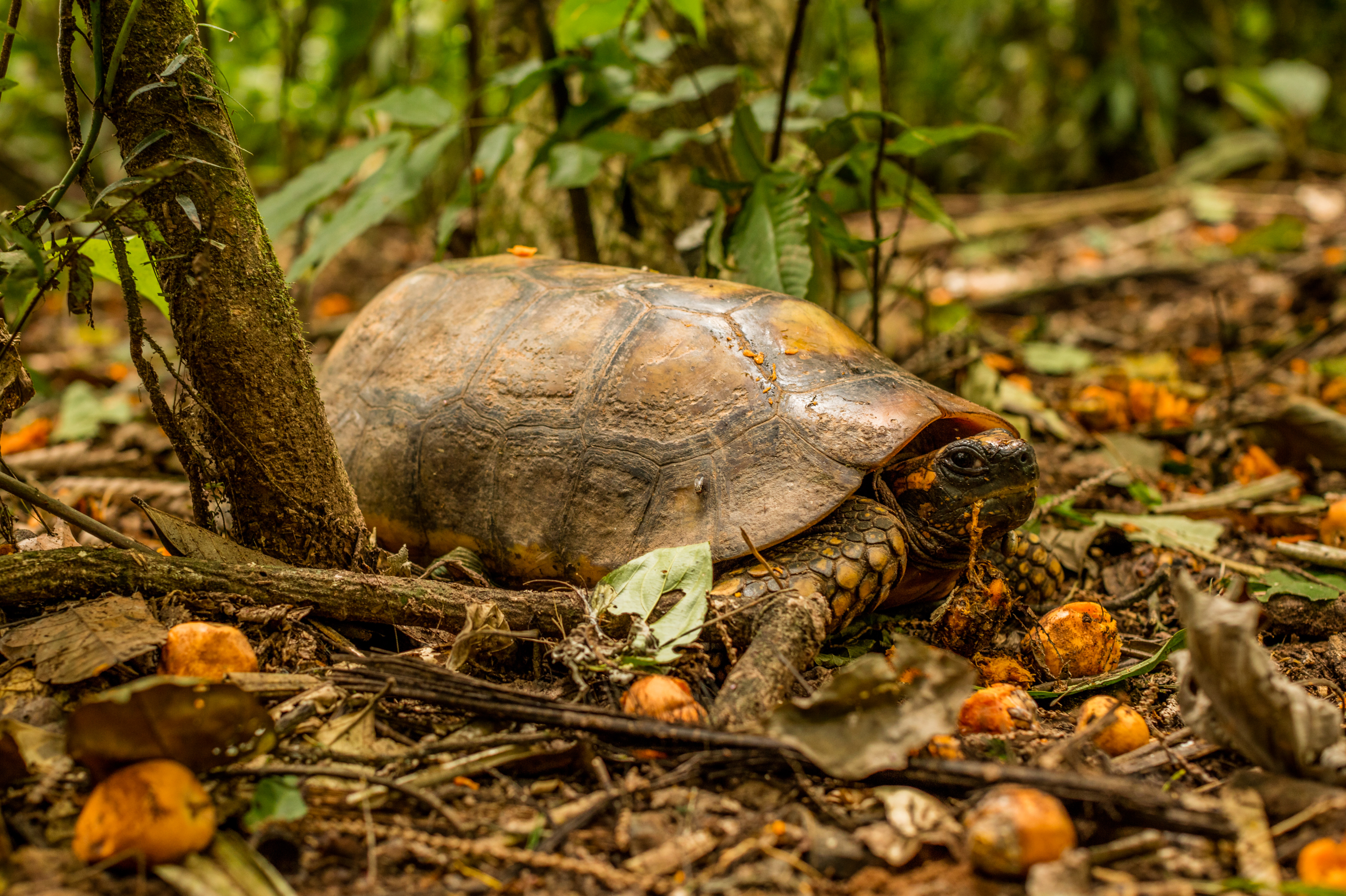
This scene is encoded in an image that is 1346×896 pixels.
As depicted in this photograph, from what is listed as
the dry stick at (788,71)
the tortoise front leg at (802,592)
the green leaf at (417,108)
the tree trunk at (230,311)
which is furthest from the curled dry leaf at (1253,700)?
the green leaf at (417,108)

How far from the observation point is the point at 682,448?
114 inches

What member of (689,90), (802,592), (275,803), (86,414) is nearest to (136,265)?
(275,803)

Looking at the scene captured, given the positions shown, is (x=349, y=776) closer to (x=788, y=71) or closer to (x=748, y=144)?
A: (x=748, y=144)

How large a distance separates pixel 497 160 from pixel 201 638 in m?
2.70

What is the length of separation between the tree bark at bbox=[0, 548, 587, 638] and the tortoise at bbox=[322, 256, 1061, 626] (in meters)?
0.42

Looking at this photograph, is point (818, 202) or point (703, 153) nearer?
point (818, 202)

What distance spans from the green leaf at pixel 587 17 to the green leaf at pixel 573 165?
1.56ft

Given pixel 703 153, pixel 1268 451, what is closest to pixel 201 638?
pixel 703 153

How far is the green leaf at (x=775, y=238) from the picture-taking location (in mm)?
3666

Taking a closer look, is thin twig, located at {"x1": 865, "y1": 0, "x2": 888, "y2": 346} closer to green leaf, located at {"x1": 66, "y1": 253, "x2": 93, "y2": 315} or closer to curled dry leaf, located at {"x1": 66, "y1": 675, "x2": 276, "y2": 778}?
green leaf, located at {"x1": 66, "y1": 253, "x2": 93, "y2": 315}

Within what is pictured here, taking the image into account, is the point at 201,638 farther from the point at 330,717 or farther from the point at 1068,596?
the point at 1068,596

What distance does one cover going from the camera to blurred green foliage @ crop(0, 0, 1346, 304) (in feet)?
13.3

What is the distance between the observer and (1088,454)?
14.9 ft

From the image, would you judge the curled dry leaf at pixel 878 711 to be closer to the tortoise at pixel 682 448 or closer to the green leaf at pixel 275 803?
the tortoise at pixel 682 448
